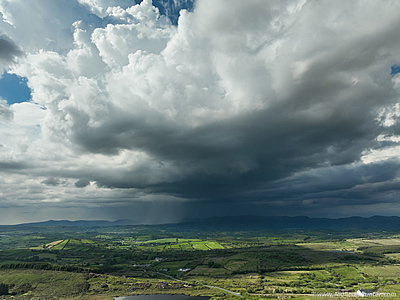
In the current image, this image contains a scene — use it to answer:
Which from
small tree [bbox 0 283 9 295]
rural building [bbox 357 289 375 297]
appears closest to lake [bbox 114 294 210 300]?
small tree [bbox 0 283 9 295]

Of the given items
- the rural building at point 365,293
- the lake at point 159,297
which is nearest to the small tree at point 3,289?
the lake at point 159,297

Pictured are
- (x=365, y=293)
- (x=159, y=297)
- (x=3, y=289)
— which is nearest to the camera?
(x=365, y=293)

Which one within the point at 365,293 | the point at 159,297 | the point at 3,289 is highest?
the point at 365,293

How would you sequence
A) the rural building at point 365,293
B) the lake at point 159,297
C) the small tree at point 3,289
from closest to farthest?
the rural building at point 365,293 → the lake at point 159,297 → the small tree at point 3,289

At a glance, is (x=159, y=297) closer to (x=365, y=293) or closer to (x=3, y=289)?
(x=3, y=289)

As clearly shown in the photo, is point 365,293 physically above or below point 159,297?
above

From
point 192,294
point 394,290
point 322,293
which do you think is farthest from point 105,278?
point 394,290

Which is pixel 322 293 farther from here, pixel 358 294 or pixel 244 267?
pixel 244 267

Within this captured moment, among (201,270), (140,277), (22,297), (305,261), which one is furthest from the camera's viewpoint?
(305,261)

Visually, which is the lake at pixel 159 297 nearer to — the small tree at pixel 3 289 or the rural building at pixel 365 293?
the small tree at pixel 3 289

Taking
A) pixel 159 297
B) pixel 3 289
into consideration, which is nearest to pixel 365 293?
pixel 159 297

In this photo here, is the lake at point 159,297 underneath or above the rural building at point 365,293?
underneath
